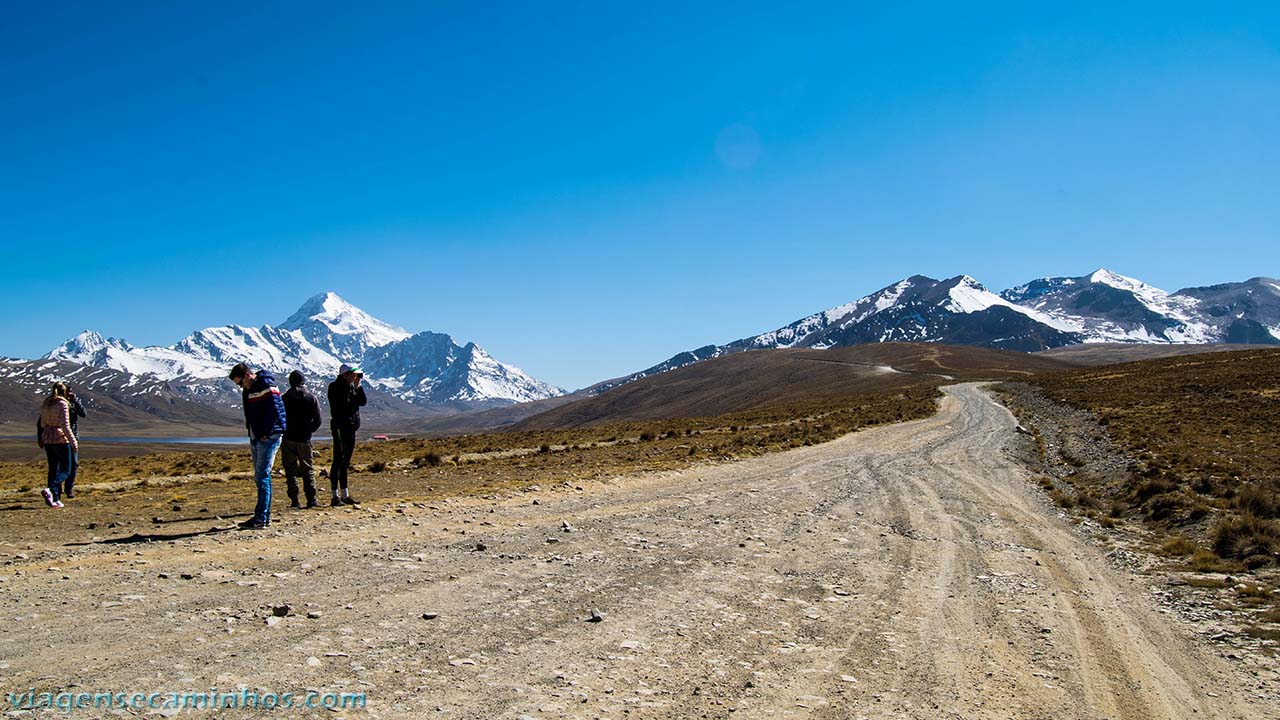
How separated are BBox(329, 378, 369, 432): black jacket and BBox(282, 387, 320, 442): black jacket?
76 centimetres

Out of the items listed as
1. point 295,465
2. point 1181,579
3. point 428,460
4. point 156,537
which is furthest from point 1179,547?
point 428,460

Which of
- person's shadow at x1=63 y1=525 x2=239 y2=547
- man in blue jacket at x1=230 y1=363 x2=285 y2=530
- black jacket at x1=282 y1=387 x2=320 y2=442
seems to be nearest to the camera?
person's shadow at x1=63 y1=525 x2=239 y2=547

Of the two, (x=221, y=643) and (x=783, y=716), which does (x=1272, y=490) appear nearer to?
(x=783, y=716)

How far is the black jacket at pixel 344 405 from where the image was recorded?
1603cm

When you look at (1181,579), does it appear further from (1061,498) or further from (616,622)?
(616,622)

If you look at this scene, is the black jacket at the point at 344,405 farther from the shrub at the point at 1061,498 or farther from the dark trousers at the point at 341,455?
the shrub at the point at 1061,498

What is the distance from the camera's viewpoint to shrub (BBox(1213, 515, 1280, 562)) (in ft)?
41.7

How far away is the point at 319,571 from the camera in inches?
378

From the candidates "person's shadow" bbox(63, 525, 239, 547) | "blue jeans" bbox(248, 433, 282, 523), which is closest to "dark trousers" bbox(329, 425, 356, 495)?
"blue jeans" bbox(248, 433, 282, 523)

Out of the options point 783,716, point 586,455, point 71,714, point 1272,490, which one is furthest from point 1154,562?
point 586,455

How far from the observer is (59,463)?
17281mm

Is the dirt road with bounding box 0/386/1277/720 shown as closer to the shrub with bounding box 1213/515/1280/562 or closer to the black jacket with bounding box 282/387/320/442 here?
the black jacket with bounding box 282/387/320/442

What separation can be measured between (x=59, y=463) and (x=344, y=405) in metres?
7.64

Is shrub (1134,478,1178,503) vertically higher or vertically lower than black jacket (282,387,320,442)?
lower
